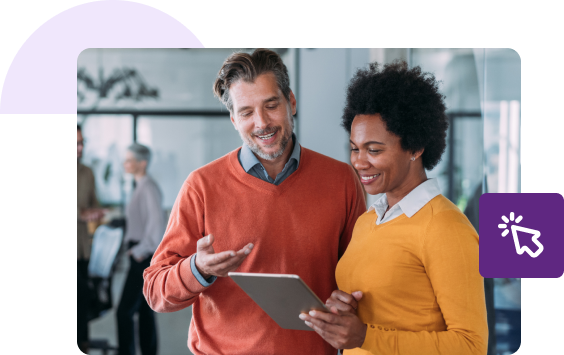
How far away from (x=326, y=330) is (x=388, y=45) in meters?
0.80

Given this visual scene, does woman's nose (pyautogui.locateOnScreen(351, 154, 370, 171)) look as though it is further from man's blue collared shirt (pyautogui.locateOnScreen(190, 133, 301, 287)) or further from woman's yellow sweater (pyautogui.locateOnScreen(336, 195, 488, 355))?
man's blue collared shirt (pyautogui.locateOnScreen(190, 133, 301, 287))

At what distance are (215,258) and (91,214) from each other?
2.60 feet

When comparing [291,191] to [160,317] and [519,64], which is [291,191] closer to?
[519,64]

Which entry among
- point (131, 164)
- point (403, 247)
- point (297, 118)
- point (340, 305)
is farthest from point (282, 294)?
point (131, 164)

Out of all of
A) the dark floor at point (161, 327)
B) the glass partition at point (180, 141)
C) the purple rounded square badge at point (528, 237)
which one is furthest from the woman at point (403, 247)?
the glass partition at point (180, 141)

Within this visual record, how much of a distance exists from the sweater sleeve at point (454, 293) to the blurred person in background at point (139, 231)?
1312 millimetres

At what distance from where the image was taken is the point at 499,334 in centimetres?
155

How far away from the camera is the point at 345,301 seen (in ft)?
3.70

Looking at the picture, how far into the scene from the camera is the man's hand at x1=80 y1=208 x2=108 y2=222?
1613mm

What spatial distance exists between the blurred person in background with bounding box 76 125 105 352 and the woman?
0.85 meters

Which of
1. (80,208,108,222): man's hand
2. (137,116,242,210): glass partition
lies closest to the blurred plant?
(137,116,242,210): glass partition

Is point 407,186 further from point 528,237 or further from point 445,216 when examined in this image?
point 528,237

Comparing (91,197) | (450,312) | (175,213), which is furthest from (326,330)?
(91,197)

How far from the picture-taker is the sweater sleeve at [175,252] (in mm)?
1343
